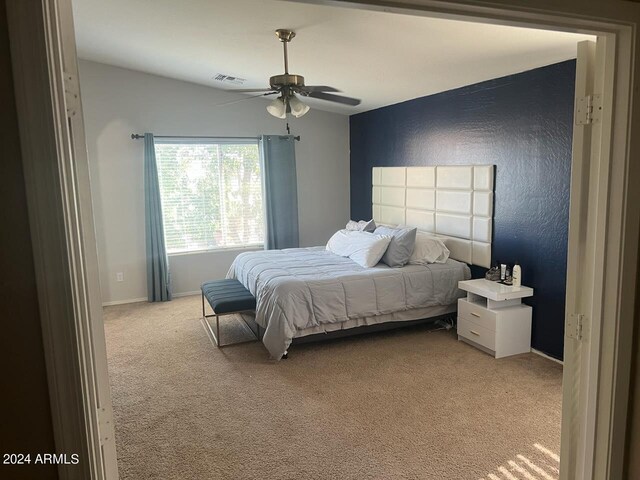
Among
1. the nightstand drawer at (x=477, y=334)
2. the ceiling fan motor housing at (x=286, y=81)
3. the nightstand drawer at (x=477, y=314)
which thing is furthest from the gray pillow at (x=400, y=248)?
the ceiling fan motor housing at (x=286, y=81)

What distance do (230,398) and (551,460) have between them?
2073mm

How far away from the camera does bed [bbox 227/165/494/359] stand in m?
3.98

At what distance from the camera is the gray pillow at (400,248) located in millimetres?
4621

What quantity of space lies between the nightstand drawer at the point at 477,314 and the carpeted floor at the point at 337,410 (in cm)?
26

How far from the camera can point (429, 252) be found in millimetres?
4730

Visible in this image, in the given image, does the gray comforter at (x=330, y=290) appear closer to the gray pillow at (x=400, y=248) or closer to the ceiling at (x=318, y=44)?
the gray pillow at (x=400, y=248)

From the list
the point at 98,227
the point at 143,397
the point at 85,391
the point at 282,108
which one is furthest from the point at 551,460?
the point at 98,227

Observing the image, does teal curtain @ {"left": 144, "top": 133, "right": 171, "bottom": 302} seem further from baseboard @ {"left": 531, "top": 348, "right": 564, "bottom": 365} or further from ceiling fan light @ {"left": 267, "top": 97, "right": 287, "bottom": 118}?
baseboard @ {"left": 531, "top": 348, "right": 564, "bottom": 365}

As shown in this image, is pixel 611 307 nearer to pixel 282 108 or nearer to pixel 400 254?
pixel 282 108

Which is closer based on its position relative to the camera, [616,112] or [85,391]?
[85,391]

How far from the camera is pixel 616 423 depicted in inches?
62.4

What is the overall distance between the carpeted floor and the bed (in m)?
0.27

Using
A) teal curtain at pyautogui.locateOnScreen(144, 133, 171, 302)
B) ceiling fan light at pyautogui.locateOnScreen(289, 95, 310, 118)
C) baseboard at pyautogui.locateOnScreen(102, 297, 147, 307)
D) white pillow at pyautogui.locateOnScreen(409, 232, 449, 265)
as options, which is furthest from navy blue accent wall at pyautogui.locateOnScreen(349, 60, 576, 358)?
baseboard at pyautogui.locateOnScreen(102, 297, 147, 307)

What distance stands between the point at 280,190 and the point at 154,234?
1.78m
